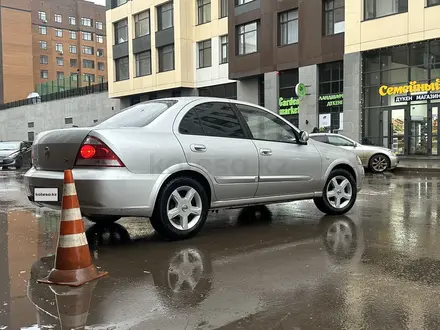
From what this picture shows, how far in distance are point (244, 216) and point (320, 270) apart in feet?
9.97

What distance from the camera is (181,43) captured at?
34.5 metres

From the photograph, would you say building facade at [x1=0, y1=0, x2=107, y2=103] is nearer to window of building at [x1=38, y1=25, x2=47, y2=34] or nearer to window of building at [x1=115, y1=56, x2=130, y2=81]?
window of building at [x1=38, y1=25, x2=47, y2=34]

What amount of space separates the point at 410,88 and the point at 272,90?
909 cm

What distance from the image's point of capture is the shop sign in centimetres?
2163

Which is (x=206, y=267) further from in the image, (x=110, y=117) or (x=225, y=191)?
(x=110, y=117)

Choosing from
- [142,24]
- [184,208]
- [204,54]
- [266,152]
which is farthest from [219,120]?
[142,24]

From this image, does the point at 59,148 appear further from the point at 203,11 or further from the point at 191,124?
the point at 203,11

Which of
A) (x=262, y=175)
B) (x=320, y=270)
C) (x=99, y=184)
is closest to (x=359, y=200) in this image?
(x=262, y=175)

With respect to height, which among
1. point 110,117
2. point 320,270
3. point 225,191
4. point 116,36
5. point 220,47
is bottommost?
point 320,270

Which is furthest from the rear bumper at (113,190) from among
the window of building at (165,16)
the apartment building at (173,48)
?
the window of building at (165,16)

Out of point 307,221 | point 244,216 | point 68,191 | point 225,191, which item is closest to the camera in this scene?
point 68,191

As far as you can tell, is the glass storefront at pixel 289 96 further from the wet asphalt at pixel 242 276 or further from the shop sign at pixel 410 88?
the wet asphalt at pixel 242 276

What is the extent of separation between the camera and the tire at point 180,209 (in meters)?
5.24

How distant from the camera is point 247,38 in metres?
30.8
